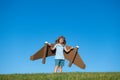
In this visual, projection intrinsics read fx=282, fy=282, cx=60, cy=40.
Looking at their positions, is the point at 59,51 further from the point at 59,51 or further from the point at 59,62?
the point at 59,62

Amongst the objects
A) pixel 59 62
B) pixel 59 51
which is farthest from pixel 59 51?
pixel 59 62

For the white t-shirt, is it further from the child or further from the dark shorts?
the dark shorts

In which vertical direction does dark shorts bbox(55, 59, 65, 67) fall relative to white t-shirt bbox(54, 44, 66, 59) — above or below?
below

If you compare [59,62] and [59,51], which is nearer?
[59,62]

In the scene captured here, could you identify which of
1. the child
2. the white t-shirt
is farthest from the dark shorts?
the white t-shirt

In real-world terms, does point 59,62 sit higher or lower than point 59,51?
lower

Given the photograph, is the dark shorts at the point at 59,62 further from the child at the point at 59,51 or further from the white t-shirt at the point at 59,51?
the white t-shirt at the point at 59,51

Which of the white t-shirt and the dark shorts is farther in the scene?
the white t-shirt

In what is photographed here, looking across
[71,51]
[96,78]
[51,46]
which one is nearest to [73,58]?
[71,51]

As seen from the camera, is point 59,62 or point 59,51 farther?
point 59,51

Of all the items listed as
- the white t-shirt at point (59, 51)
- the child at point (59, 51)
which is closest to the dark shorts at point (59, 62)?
the child at point (59, 51)

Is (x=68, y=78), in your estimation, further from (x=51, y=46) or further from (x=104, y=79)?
(x=51, y=46)

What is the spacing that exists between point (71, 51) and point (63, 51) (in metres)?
0.62

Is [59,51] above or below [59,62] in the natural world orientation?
above
